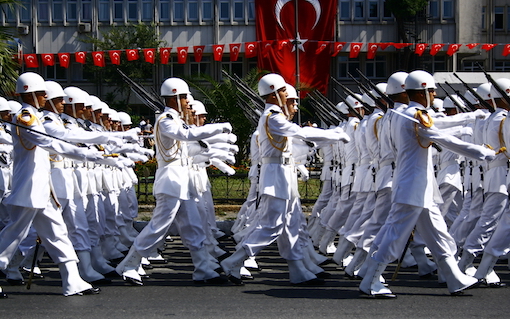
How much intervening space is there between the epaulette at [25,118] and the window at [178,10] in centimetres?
3746

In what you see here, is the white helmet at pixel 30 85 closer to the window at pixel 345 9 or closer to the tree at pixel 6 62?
the tree at pixel 6 62

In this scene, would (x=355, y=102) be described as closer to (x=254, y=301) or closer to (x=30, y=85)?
(x=254, y=301)

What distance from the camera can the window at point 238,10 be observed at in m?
45.4

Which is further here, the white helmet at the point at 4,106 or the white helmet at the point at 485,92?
the white helmet at the point at 4,106

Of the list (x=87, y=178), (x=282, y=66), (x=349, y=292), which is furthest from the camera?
(x=282, y=66)

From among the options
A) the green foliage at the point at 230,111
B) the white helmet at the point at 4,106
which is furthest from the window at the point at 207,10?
the white helmet at the point at 4,106

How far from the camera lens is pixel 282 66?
42312 mm

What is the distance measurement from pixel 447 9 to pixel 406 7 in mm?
3495

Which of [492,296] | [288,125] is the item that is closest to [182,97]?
[288,125]

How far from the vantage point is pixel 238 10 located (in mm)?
45500

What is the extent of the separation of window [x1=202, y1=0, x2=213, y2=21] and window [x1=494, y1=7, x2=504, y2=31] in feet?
52.0

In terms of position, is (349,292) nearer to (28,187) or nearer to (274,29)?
(28,187)

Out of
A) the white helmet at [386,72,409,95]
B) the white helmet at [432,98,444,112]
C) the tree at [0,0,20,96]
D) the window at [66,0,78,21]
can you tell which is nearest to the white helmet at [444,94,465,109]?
the white helmet at [432,98,444,112]

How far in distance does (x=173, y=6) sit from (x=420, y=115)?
38.7 meters
